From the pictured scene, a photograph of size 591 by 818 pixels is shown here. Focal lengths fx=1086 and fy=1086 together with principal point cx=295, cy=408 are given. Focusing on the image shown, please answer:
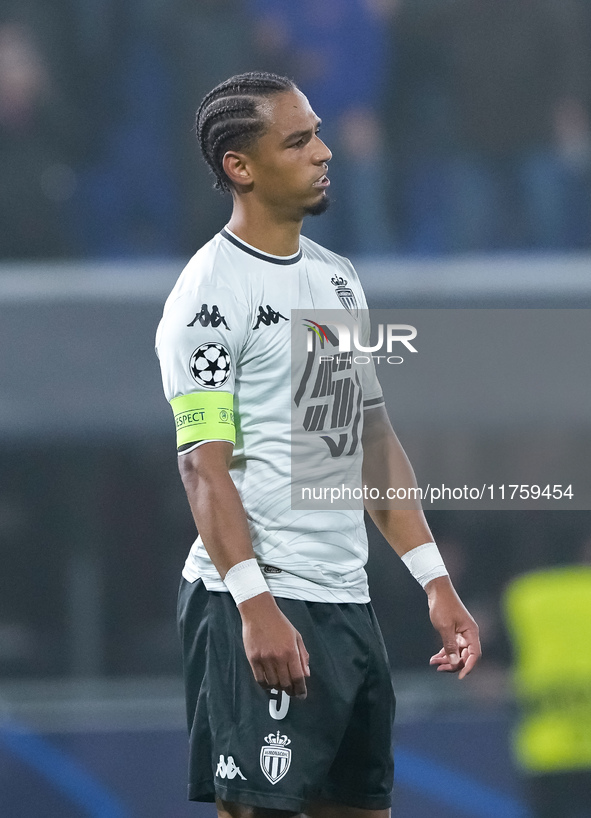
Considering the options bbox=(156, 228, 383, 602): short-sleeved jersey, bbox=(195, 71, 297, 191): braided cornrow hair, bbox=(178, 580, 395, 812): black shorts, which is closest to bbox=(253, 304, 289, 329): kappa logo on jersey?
bbox=(156, 228, 383, 602): short-sleeved jersey

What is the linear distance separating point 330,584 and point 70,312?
138 cm

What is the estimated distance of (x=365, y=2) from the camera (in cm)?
292

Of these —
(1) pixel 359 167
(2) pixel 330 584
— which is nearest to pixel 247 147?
(2) pixel 330 584

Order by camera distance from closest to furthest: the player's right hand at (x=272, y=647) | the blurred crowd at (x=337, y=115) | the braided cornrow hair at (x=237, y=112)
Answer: the player's right hand at (x=272, y=647)
the braided cornrow hair at (x=237, y=112)
the blurred crowd at (x=337, y=115)

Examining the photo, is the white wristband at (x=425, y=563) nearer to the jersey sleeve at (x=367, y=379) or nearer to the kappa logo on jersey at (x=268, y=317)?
the jersey sleeve at (x=367, y=379)

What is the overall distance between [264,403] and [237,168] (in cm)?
34

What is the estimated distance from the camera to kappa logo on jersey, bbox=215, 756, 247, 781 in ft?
4.50

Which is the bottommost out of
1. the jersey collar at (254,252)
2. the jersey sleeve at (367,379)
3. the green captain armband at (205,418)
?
the green captain armband at (205,418)

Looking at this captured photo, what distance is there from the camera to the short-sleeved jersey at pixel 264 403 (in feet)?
4.56

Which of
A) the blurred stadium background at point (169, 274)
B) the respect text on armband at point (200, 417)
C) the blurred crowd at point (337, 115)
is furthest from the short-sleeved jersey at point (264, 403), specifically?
the blurred crowd at point (337, 115)

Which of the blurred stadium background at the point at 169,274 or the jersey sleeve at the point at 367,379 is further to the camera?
the blurred stadium background at the point at 169,274

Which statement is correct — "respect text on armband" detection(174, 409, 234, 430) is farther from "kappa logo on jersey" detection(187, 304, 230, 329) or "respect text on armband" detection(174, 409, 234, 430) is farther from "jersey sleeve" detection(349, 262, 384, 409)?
"jersey sleeve" detection(349, 262, 384, 409)

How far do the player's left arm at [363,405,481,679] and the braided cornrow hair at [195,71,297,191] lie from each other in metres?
0.43

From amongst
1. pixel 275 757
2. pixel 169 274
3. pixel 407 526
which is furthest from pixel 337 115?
pixel 275 757
